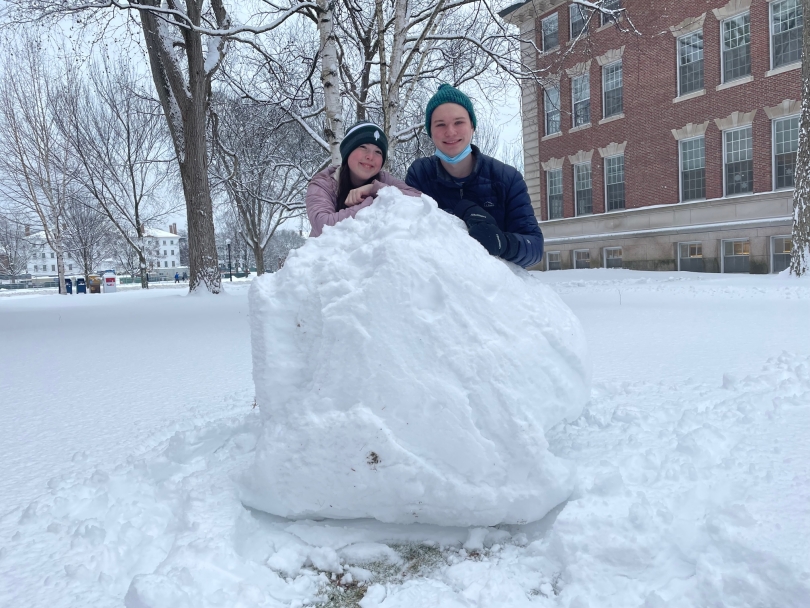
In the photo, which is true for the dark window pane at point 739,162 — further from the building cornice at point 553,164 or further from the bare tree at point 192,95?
the bare tree at point 192,95

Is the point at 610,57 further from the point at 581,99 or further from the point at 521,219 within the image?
the point at 521,219

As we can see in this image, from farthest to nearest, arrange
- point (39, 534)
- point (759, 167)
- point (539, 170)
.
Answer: point (539, 170)
point (759, 167)
point (39, 534)

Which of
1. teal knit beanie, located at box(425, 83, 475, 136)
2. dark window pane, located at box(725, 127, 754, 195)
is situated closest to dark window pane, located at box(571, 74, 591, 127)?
dark window pane, located at box(725, 127, 754, 195)

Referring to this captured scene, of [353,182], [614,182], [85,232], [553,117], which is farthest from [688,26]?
[85,232]

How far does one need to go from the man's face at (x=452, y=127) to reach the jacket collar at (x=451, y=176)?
0.37ft

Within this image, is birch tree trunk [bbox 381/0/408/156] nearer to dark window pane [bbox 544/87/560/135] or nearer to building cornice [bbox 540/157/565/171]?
building cornice [bbox 540/157/565/171]

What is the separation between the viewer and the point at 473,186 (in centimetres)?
267

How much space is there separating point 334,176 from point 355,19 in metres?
9.71

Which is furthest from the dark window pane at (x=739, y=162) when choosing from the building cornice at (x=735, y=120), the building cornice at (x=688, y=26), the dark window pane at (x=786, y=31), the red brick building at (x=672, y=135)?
the building cornice at (x=688, y=26)

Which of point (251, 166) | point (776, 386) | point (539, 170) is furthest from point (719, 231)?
point (251, 166)

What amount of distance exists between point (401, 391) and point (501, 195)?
1.33 m

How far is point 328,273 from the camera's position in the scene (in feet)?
6.84

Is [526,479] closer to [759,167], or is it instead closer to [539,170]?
[759,167]

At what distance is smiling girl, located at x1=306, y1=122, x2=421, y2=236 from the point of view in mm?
2654
